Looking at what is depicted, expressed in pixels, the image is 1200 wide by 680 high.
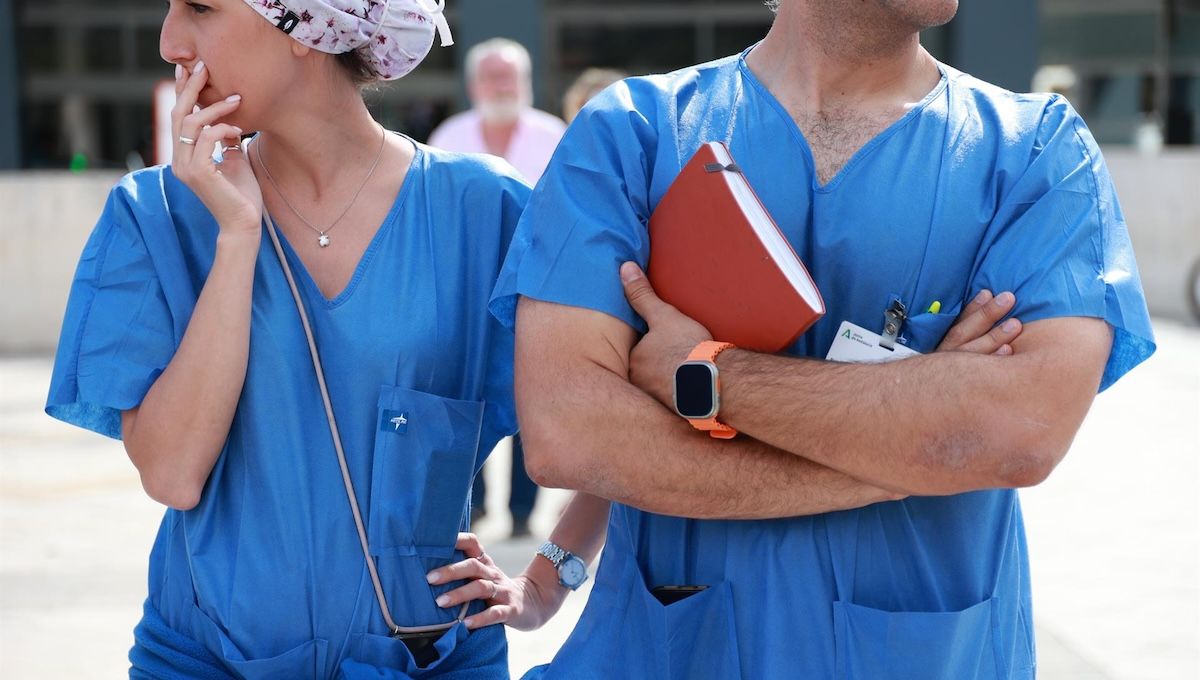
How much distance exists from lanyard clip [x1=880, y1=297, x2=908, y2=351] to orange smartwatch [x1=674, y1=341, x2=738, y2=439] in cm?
24

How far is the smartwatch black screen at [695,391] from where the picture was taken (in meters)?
2.19

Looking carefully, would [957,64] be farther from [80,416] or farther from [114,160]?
[80,416]

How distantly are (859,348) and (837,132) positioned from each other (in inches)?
13.9

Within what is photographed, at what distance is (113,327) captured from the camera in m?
2.50

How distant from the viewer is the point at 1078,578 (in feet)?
20.8

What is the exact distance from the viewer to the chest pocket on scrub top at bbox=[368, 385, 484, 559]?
2.55 m

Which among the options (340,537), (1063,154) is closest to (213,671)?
(340,537)

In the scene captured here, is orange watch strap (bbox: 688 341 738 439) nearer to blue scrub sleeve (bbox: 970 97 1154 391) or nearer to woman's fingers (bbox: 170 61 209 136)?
blue scrub sleeve (bbox: 970 97 1154 391)

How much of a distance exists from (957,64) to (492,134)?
13.8m

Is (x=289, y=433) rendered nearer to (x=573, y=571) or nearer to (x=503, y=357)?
(x=503, y=357)

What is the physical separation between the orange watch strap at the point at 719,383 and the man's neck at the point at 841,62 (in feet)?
1.38

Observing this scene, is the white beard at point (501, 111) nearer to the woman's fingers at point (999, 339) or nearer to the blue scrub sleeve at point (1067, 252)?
the blue scrub sleeve at point (1067, 252)

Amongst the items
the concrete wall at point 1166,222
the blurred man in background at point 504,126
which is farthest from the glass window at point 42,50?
the blurred man in background at point 504,126

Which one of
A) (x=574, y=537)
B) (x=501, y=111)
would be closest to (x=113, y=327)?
(x=574, y=537)
